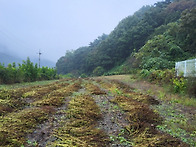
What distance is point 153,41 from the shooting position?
17000 millimetres

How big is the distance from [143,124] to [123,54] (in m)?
32.8

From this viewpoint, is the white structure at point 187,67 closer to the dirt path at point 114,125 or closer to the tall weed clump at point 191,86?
the tall weed clump at point 191,86

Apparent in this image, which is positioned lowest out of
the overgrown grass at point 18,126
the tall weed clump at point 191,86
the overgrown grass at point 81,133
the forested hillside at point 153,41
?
the overgrown grass at point 81,133

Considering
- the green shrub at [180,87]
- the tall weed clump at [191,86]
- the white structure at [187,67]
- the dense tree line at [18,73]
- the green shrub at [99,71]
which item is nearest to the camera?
the tall weed clump at [191,86]

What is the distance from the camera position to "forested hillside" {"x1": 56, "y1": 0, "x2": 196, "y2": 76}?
14727 mm

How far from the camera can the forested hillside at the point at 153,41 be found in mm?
14727

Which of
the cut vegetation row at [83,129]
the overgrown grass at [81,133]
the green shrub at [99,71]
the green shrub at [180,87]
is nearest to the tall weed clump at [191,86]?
the green shrub at [180,87]

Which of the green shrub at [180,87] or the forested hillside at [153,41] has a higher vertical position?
the forested hillside at [153,41]

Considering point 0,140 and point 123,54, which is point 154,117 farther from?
point 123,54

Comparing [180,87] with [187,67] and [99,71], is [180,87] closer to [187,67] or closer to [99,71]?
[187,67]

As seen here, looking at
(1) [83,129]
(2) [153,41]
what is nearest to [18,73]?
(1) [83,129]

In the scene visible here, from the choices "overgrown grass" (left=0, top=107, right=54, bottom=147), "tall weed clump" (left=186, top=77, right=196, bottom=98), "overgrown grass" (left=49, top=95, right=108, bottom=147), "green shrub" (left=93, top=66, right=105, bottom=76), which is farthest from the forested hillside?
"overgrown grass" (left=0, top=107, right=54, bottom=147)

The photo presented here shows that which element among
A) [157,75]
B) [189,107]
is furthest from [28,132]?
[157,75]

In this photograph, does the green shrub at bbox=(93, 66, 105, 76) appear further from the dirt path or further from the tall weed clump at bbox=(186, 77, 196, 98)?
the dirt path
